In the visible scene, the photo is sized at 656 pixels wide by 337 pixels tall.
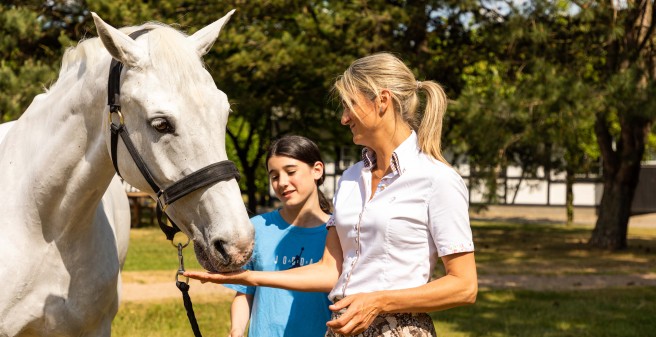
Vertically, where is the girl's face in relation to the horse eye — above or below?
below

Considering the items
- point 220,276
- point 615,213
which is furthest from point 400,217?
point 615,213

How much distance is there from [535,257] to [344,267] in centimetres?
1225

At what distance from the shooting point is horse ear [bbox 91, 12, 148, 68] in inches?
102

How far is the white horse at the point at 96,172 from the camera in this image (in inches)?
102

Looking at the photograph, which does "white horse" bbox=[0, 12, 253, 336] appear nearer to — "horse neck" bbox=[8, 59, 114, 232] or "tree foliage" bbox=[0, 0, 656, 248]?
"horse neck" bbox=[8, 59, 114, 232]

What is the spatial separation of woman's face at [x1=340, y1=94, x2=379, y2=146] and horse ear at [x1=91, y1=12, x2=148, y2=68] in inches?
27.4

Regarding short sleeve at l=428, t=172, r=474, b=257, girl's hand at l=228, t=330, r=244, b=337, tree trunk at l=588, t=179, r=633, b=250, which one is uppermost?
short sleeve at l=428, t=172, r=474, b=257

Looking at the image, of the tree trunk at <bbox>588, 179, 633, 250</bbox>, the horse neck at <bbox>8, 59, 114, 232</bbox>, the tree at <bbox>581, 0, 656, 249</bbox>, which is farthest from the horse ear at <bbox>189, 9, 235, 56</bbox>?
the tree trunk at <bbox>588, 179, 633, 250</bbox>

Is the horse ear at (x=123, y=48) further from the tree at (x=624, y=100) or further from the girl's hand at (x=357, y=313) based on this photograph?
the tree at (x=624, y=100)

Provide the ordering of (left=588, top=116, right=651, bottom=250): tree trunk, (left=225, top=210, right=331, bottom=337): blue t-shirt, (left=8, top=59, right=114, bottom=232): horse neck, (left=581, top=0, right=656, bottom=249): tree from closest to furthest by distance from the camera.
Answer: (left=8, top=59, right=114, bottom=232): horse neck, (left=225, top=210, right=331, bottom=337): blue t-shirt, (left=581, top=0, right=656, bottom=249): tree, (left=588, top=116, right=651, bottom=250): tree trunk

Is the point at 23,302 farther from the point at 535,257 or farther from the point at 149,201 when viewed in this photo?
the point at 149,201

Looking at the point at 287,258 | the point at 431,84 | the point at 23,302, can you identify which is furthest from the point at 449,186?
the point at 23,302

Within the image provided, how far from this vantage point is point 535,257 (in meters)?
14.4

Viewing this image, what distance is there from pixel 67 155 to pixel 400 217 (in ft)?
4.34
